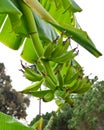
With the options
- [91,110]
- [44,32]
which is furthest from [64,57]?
[91,110]

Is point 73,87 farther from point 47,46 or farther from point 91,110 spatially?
point 91,110

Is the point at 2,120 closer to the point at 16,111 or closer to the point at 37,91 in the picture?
the point at 37,91

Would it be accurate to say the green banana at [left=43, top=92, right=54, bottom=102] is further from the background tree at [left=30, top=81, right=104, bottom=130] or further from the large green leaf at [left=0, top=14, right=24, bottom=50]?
the background tree at [left=30, top=81, right=104, bottom=130]

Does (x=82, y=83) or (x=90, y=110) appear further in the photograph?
(x=90, y=110)

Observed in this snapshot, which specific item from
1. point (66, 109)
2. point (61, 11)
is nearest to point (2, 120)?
point (61, 11)

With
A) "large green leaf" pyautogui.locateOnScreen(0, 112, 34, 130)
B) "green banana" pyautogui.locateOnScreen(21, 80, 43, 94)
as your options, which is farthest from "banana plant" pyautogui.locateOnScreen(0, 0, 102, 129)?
"large green leaf" pyautogui.locateOnScreen(0, 112, 34, 130)
